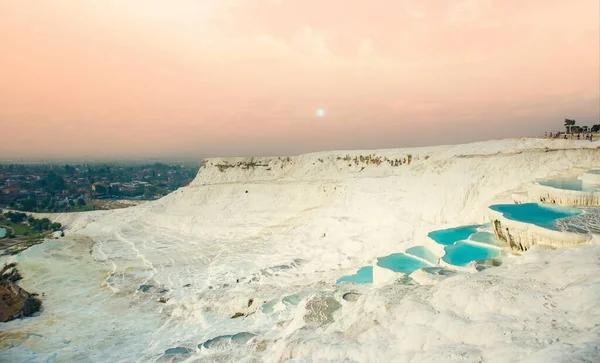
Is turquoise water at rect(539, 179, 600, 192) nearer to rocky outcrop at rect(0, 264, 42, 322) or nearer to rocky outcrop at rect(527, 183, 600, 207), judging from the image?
rocky outcrop at rect(527, 183, 600, 207)

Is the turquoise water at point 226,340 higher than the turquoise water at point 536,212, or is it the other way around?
the turquoise water at point 536,212

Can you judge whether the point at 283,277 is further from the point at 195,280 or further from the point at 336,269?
the point at 195,280

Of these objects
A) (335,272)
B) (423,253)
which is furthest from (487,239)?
(335,272)

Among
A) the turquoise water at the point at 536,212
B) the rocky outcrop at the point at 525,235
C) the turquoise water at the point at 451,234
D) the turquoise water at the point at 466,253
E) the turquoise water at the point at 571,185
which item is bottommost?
the turquoise water at the point at 451,234

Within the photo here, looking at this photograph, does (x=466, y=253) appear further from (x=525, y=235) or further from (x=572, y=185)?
(x=572, y=185)

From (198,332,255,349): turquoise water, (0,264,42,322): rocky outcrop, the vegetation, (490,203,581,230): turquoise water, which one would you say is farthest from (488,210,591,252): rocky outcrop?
the vegetation

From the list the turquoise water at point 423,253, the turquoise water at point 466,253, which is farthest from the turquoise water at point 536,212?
the turquoise water at point 423,253

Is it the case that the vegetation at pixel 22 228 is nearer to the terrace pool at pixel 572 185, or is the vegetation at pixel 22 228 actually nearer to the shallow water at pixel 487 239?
the shallow water at pixel 487 239
